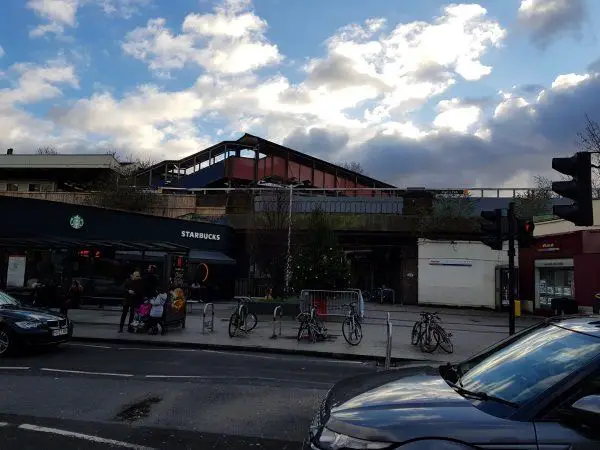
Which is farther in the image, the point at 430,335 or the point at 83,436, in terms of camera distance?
the point at 430,335

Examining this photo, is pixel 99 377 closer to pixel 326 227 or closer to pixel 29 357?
pixel 29 357

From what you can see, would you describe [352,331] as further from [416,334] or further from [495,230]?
[495,230]

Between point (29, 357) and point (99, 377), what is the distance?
286cm

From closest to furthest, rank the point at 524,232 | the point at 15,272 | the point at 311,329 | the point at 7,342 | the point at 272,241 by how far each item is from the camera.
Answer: the point at 524,232 < the point at 7,342 < the point at 311,329 < the point at 15,272 < the point at 272,241

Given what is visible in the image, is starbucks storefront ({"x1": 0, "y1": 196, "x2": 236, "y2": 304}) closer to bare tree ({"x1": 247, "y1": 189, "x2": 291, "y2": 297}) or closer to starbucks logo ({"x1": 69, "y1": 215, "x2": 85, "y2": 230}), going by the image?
starbucks logo ({"x1": 69, "y1": 215, "x2": 85, "y2": 230})

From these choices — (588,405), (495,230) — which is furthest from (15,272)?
(588,405)

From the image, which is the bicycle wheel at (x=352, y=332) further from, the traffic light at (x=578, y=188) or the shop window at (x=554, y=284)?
the shop window at (x=554, y=284)

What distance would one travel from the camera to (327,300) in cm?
1911

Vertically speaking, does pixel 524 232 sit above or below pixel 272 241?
below

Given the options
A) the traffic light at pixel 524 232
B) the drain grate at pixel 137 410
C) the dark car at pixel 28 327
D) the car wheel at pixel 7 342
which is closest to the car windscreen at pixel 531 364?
the drain grate at pixel 137 410

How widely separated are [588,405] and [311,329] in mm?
11516

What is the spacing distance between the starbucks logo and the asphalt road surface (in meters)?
13.6

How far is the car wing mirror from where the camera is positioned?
2652 mm

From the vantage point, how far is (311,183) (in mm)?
44219
